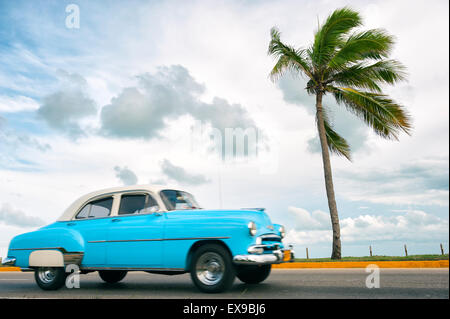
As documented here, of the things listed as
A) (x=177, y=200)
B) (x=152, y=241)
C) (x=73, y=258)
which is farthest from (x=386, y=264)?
(x=73, y=258)

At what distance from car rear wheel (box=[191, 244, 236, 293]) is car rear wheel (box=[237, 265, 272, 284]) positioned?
1284 millimetres

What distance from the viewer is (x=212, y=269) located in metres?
6.48

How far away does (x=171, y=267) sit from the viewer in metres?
6.77

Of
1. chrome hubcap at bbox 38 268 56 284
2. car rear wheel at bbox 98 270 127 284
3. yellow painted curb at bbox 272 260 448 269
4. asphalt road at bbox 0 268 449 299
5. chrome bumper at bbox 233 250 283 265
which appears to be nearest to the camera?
chrome bumper at bbox 233 250 283 265

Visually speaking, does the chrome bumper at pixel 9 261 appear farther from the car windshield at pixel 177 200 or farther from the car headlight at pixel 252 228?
the car headlight at pixel 252 228

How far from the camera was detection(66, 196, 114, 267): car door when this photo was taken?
7496 millimetres

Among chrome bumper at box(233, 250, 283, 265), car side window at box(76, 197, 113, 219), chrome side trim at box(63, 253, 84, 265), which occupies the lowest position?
chrome bumper at box(233, 250, 283, 265)

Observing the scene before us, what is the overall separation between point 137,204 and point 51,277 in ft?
7.42

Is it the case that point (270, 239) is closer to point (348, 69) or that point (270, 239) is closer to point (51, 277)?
point (51, 277)

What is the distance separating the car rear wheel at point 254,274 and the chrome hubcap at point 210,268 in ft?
4.17

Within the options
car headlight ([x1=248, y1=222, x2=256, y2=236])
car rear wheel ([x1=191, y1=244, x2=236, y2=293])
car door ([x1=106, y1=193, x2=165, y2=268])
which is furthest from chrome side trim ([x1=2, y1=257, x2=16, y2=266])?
car headlight ([x1=248, y1=222, x2=256, y2=236])

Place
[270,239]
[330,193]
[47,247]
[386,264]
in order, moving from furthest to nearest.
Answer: [330,193] → [386,264] → [47,247] → [270,239]

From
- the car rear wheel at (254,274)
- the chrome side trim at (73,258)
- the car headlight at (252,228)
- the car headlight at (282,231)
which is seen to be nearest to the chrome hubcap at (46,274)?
the chrome side trim at (73,258)

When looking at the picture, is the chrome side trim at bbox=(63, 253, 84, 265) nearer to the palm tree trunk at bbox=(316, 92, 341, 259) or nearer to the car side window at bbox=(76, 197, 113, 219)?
the car side window at bbox=(76, 197, 113, 219)
